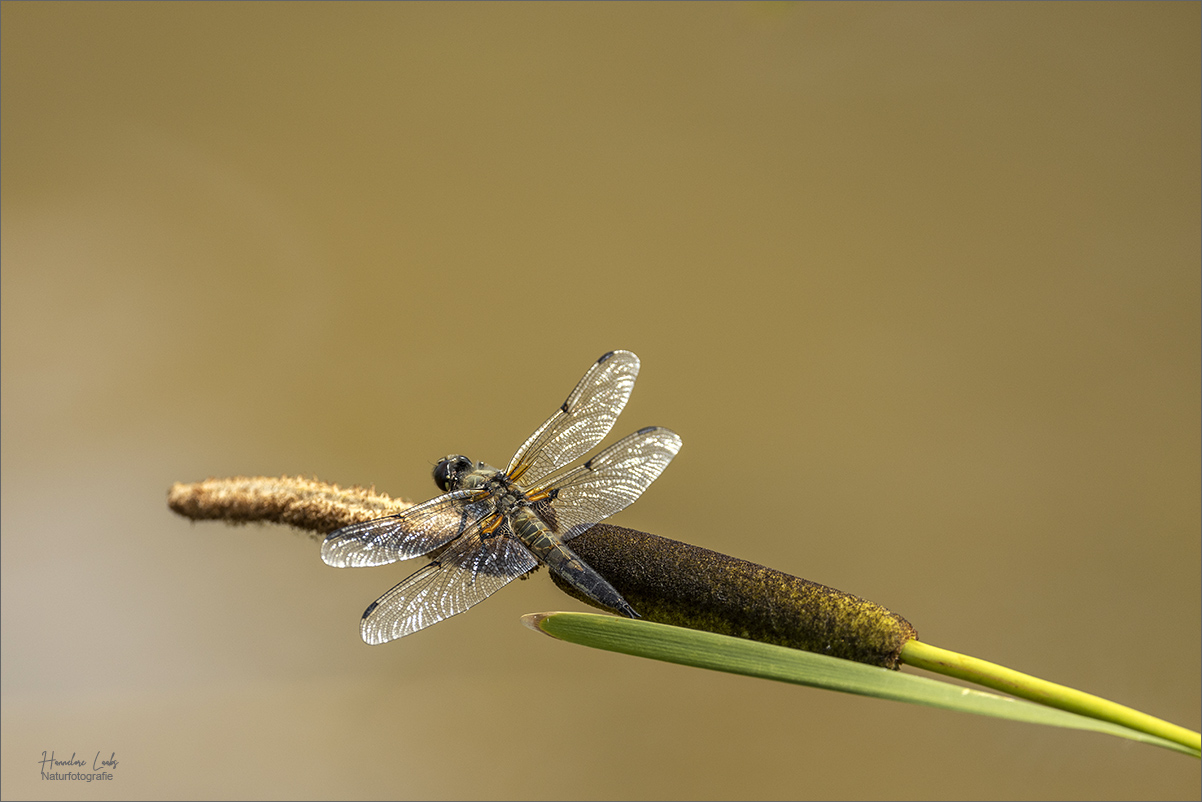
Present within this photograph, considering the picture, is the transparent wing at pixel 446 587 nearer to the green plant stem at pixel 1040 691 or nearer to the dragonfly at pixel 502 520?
the dragonfly at pixel 502 520

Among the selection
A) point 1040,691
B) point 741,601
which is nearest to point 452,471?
point 741,601

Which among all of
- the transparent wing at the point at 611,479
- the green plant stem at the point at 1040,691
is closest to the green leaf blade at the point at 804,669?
the green plant stem at the point at 1040,691

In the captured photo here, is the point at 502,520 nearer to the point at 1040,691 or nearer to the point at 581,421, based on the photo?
the point at 581,421

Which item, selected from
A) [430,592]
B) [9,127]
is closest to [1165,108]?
[430,592]

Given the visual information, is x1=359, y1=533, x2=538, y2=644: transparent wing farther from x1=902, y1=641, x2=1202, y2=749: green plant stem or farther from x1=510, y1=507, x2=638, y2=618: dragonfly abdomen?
x1=902, y1=641, x2=1202, y2=749: green plant stem

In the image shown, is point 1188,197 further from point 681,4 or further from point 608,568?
point 608,568

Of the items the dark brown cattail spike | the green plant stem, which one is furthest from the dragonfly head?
the green plant stem
